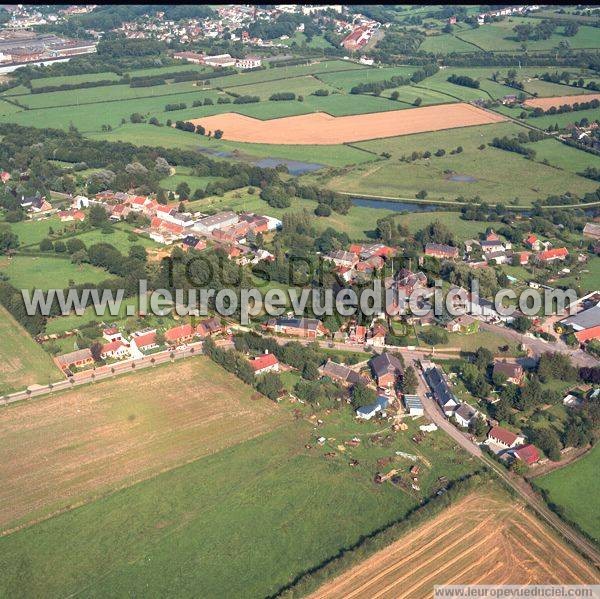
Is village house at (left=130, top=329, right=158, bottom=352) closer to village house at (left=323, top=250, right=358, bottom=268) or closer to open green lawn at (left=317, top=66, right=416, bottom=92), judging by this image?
village house at (left=323, top=250, right=358, bottom=268)

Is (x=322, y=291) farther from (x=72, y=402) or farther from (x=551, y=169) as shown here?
(x=551, y=169)

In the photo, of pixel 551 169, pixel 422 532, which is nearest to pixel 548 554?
pixel 422 532

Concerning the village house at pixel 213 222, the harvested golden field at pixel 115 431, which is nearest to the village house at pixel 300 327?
the harvested golden field at pixel 115 431

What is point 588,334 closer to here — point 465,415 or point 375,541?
point 465,415

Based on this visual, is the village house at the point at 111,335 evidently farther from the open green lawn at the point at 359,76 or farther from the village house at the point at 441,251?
the open green lawn at the point at 359,76

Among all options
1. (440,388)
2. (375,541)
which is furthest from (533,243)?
(375,541)
